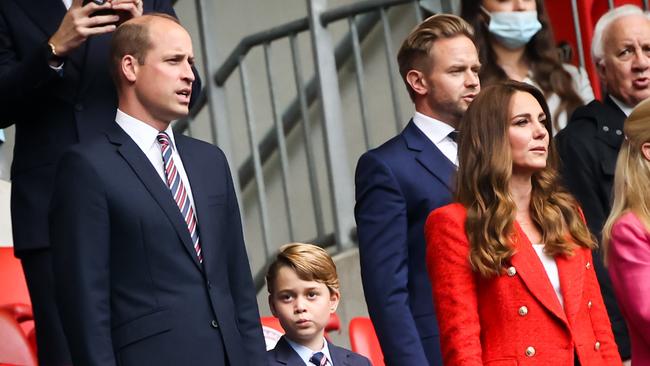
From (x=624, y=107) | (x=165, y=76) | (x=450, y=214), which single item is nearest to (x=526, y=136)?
(x=450, y=214)

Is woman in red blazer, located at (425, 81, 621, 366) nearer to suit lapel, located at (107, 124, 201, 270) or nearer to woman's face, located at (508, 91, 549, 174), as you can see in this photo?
woman's face, located at (508, 91, 549, 174)

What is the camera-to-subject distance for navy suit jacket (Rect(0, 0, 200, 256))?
494 centimetres

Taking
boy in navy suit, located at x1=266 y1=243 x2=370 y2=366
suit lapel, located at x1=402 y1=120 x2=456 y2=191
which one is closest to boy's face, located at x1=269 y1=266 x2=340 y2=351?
boy in navy suit, located at x1=266 y1=243 x2=370 y2=366

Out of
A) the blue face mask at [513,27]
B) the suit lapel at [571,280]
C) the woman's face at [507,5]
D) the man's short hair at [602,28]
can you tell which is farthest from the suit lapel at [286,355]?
the woman's face at [507,5]

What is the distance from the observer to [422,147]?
523cm

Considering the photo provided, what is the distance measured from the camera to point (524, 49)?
6.95 m

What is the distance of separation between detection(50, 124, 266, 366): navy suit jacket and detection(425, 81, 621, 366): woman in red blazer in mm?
625

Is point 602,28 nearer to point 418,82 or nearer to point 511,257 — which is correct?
point 418,82

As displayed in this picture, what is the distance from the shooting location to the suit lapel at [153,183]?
4605 millimetres

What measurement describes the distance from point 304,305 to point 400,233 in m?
0.78

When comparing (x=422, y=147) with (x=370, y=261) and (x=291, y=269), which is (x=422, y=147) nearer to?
(x=370, y=261)

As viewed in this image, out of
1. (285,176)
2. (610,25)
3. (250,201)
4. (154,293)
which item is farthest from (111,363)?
(250,201)

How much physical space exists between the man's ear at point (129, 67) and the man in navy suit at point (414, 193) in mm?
819

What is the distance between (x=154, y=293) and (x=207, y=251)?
0.21 metres
